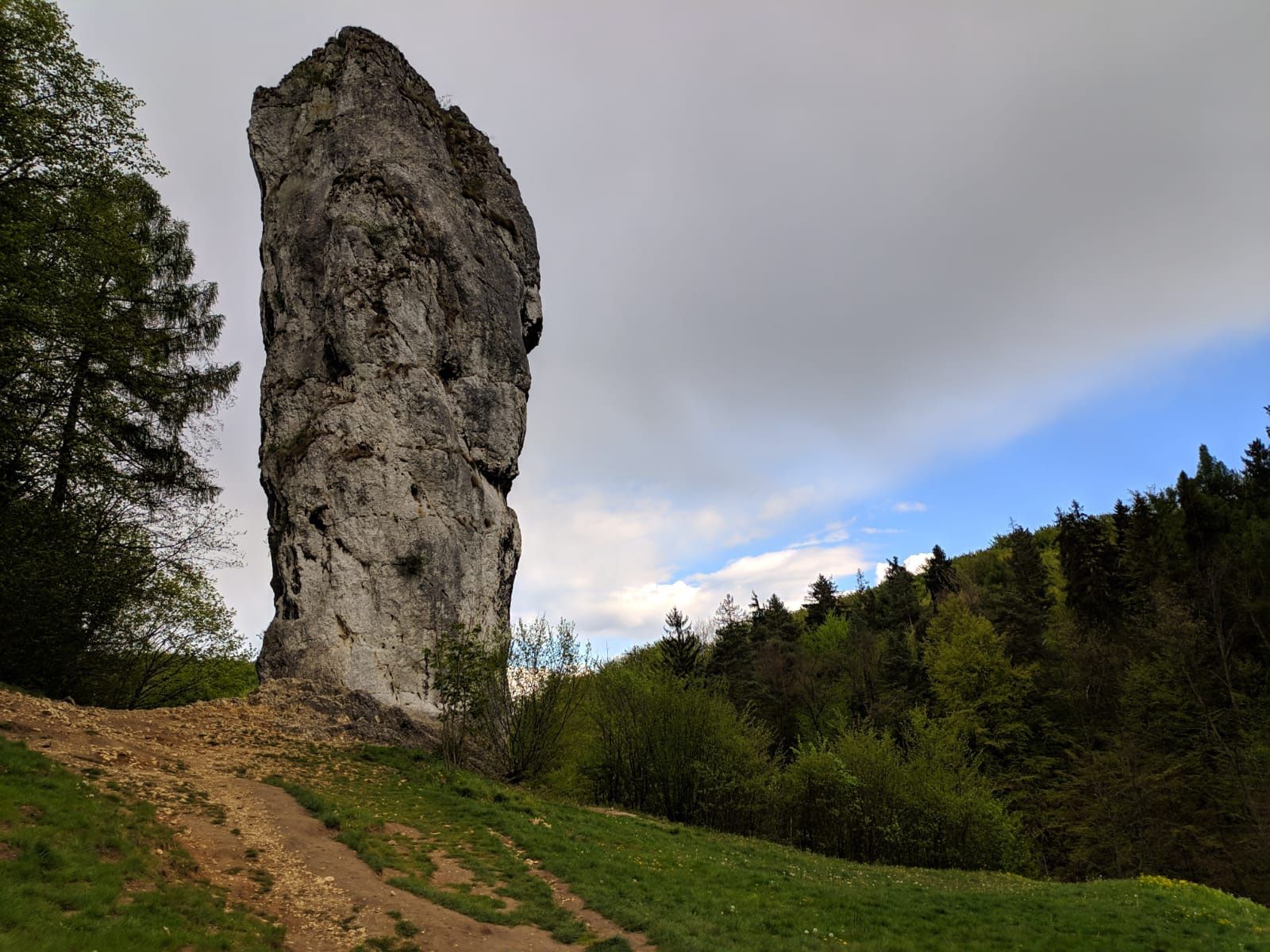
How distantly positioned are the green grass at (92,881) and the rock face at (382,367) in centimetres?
1272

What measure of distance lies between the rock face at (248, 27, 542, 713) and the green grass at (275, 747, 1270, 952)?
20.9 feet

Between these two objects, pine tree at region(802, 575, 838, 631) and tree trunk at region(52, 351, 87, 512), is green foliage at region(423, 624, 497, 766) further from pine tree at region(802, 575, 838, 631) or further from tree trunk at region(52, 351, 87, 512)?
pine tree at region(802, 575, 838, 631)

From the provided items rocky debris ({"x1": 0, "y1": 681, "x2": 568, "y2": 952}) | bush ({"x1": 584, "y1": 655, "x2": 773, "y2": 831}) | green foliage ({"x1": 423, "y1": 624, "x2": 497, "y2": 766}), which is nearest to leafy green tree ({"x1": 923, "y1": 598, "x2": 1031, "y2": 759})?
bush ({"x1": 584, "y1": 655, "x2": 773, "y2": 831})

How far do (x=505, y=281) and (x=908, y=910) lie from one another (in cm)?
3002

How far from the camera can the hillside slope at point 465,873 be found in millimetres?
9992

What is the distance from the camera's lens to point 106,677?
77.6ft

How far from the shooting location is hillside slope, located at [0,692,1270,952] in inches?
393

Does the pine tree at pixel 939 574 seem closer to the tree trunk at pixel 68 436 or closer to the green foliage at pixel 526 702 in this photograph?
the green foliage at pixel 526 702

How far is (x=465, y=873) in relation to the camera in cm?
1253

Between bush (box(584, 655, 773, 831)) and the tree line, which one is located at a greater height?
the tree line

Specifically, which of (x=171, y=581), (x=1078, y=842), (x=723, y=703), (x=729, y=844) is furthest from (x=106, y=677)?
(x=1078, y=842)

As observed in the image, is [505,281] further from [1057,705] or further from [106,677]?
[1057,705]

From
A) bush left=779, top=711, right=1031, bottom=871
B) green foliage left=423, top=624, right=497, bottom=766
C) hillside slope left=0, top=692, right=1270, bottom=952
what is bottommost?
bush left=779, top=711, right=1031, bottom=871

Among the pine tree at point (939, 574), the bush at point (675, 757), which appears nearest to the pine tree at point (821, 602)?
the pine tree at point (939, 574)
